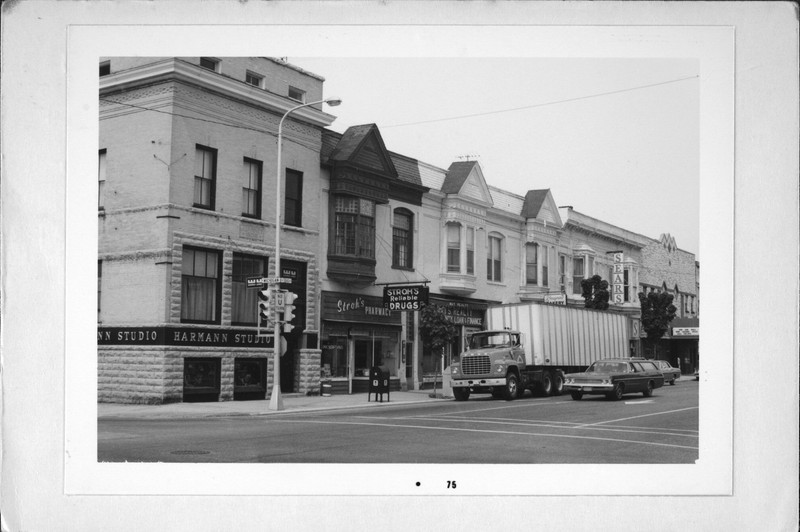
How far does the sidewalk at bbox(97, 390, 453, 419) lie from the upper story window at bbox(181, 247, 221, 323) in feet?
6.63

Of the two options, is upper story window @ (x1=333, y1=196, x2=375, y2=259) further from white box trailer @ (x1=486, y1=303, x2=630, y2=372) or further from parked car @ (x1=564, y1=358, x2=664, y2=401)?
parked car @ (x1=564, y1=358, x2=664, y2=401)

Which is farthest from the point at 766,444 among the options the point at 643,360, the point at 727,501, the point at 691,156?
the point at 643,360

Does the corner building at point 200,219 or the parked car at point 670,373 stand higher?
the corner building at point 200,219

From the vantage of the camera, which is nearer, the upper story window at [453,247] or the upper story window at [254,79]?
the upper story window at [254,79]

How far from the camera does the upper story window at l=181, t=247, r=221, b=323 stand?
18.7 meters

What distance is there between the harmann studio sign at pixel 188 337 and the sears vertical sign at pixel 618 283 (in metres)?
8.77

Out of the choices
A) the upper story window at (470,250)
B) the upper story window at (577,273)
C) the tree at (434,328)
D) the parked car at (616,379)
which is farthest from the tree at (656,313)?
the tree at (434,328)

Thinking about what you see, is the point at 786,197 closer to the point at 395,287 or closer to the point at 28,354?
the point at 28,354

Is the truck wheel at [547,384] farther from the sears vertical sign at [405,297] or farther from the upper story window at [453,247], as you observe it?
the sears vertical sign at [405,297]

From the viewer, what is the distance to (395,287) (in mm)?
24891

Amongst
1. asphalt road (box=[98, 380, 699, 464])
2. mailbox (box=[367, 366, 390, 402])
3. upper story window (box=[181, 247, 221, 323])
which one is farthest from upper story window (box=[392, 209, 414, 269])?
upper story window (box=[181, 247, 221, 323])

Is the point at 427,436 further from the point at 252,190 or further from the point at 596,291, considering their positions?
the point at 596,291

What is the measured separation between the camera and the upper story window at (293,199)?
21672mm

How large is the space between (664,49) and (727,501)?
216 inches
